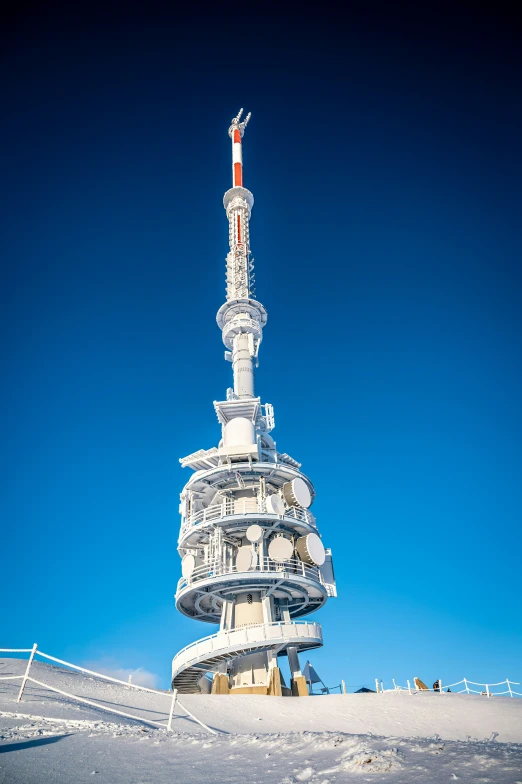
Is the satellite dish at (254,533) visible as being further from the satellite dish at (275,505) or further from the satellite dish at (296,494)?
the satellite dish at (296,494)

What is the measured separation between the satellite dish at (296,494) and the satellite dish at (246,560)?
4.78 m

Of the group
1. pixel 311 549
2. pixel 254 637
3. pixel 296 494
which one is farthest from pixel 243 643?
pixel 296 494

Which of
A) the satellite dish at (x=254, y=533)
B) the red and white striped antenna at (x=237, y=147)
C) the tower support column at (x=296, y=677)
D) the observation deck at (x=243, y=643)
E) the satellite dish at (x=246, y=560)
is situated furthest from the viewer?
the red and white striped antenna at (x=237, y=147)

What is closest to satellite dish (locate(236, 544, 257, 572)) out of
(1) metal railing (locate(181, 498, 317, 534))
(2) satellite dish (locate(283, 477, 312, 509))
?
(1) metal railing (locate(181, 498, 317, 534))

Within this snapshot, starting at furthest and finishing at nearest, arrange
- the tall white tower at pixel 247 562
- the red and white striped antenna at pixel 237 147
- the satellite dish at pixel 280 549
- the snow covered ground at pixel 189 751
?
1. the red and white striped antenna at pixel 237 147
2. the satellite dish at pixel 280 549
3. the tall white tower at pixel 247 562
4. the snow covered ground at pixel 189 751

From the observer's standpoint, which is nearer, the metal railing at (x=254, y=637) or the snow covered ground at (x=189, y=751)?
the snow covered ground at (x=189, y=751)

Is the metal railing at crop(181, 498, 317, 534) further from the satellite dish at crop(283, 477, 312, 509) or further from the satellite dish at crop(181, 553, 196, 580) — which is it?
the satellite dish at crop(181, 553, 196, 580)

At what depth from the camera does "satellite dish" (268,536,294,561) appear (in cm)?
3519

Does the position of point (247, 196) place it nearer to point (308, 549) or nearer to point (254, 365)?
point (254, 365)

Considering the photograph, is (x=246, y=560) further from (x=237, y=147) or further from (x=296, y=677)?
(x=237, y=147)

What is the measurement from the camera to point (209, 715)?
55.3 ft

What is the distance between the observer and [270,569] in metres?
35.3

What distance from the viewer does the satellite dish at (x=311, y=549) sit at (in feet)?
117

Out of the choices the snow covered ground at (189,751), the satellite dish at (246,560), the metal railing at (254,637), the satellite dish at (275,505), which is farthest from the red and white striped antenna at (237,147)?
the snow covered ground at (189,751)
